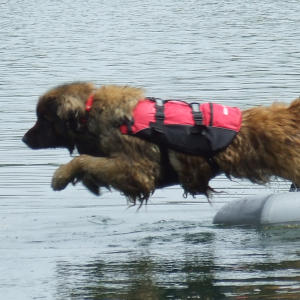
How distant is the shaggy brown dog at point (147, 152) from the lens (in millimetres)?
9547

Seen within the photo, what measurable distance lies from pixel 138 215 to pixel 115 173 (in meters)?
1.67

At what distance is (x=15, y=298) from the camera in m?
8.18

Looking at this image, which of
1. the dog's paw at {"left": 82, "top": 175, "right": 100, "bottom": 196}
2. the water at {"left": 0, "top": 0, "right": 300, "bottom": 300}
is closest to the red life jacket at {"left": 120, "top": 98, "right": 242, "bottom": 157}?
the dog's paw at {"left": 82, "top": 175, "right": 100, "bottom": 196}

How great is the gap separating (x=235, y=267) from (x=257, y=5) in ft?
114

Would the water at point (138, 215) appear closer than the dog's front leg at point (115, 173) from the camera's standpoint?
Yes

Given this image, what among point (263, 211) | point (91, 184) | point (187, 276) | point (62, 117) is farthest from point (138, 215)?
point (187, 276)

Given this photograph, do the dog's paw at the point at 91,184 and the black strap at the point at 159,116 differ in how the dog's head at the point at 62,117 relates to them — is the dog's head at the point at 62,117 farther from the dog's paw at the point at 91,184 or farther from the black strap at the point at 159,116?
the black strap at the point at 159,116

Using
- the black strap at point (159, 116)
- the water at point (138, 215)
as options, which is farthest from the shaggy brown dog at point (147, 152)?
the water at point (138, 215)

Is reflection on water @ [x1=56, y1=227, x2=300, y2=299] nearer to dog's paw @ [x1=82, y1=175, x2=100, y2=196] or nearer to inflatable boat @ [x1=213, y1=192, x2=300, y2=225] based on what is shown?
inflatable boat @ [x1=213, y1=192, x2=300, y2=225]

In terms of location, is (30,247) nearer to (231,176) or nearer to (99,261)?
(99,261)

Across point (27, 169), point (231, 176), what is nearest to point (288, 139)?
point (231, 176)

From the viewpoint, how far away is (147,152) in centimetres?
964

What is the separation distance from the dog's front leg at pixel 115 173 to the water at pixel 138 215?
478 mm

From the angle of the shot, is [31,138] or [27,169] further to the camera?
[27,169]
